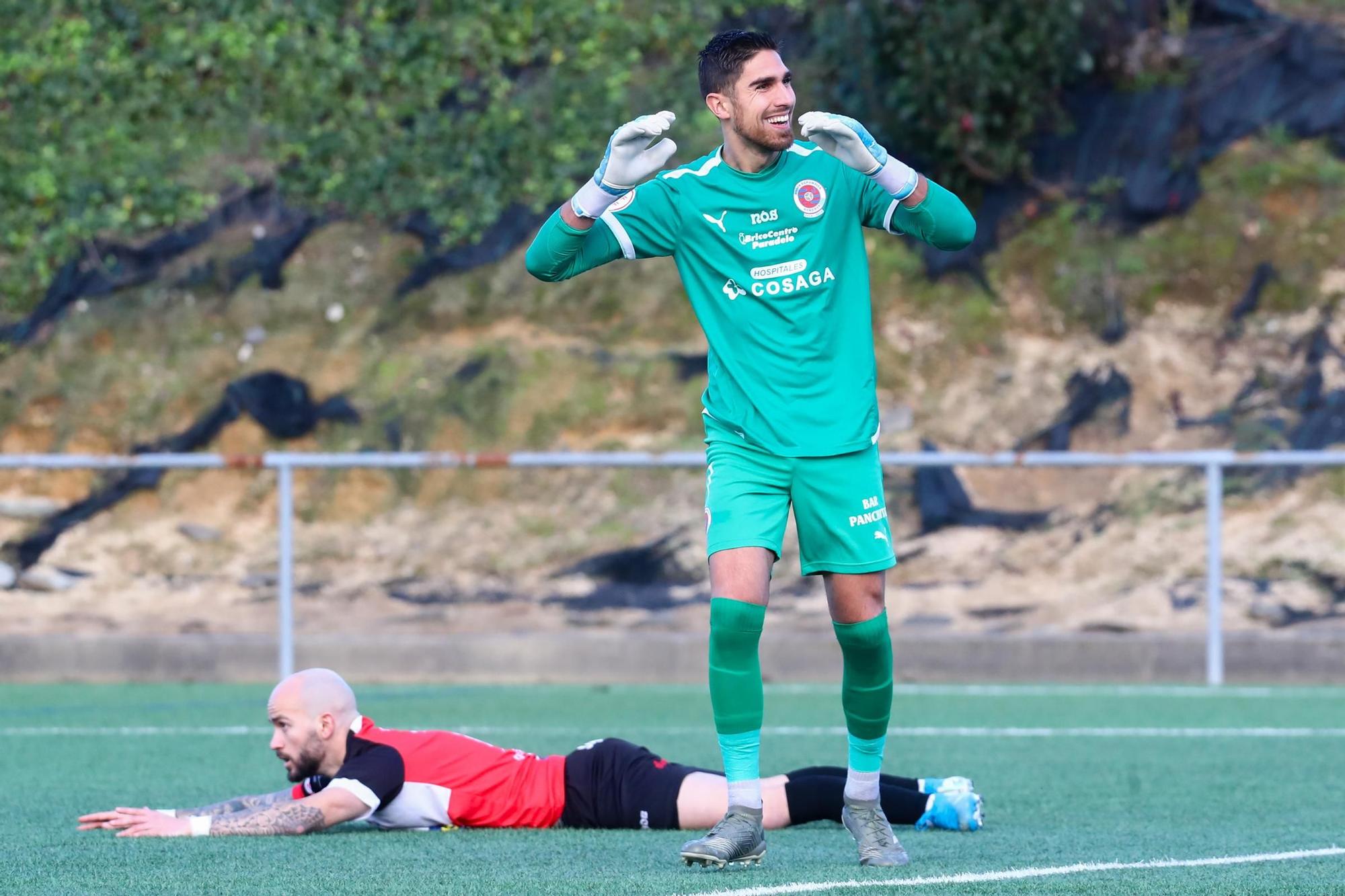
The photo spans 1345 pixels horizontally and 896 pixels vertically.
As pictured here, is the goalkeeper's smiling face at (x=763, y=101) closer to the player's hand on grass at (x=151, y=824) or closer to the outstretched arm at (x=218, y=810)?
the outstretched arm at (x=218, y=810)

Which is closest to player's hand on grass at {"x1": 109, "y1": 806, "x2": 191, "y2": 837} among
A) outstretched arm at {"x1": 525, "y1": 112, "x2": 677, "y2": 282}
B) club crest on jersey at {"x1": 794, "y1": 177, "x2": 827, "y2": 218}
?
outstretched arm at {"x1": 525, "y1": 112, "x2": 677, "y2": 282}

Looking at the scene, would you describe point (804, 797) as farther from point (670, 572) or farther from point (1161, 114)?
point (1161, 114)

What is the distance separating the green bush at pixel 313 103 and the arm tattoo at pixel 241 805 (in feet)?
32.2

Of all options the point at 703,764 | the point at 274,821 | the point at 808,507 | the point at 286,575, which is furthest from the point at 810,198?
the point at 286,575

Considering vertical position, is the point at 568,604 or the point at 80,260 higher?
the point at 80,260

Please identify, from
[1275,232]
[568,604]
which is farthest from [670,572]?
[1275,232]

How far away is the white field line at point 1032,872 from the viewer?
416cm

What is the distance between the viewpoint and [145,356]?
14.8 m

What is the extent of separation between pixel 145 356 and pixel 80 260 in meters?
1.09

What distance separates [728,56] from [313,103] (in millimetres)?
11361

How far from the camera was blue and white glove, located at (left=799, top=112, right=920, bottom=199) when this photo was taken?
4684 mm

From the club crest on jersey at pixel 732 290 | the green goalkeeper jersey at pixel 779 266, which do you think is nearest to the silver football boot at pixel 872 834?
the green goalkeeper jersey at pixel 779 266

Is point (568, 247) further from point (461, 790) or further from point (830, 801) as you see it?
point (830, 801)

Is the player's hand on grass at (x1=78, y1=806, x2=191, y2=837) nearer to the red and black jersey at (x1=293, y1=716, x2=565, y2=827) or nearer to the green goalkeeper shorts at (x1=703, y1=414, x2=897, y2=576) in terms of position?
the red and black jersey at (x1=293, y1=716, x2=565, y2=827)
